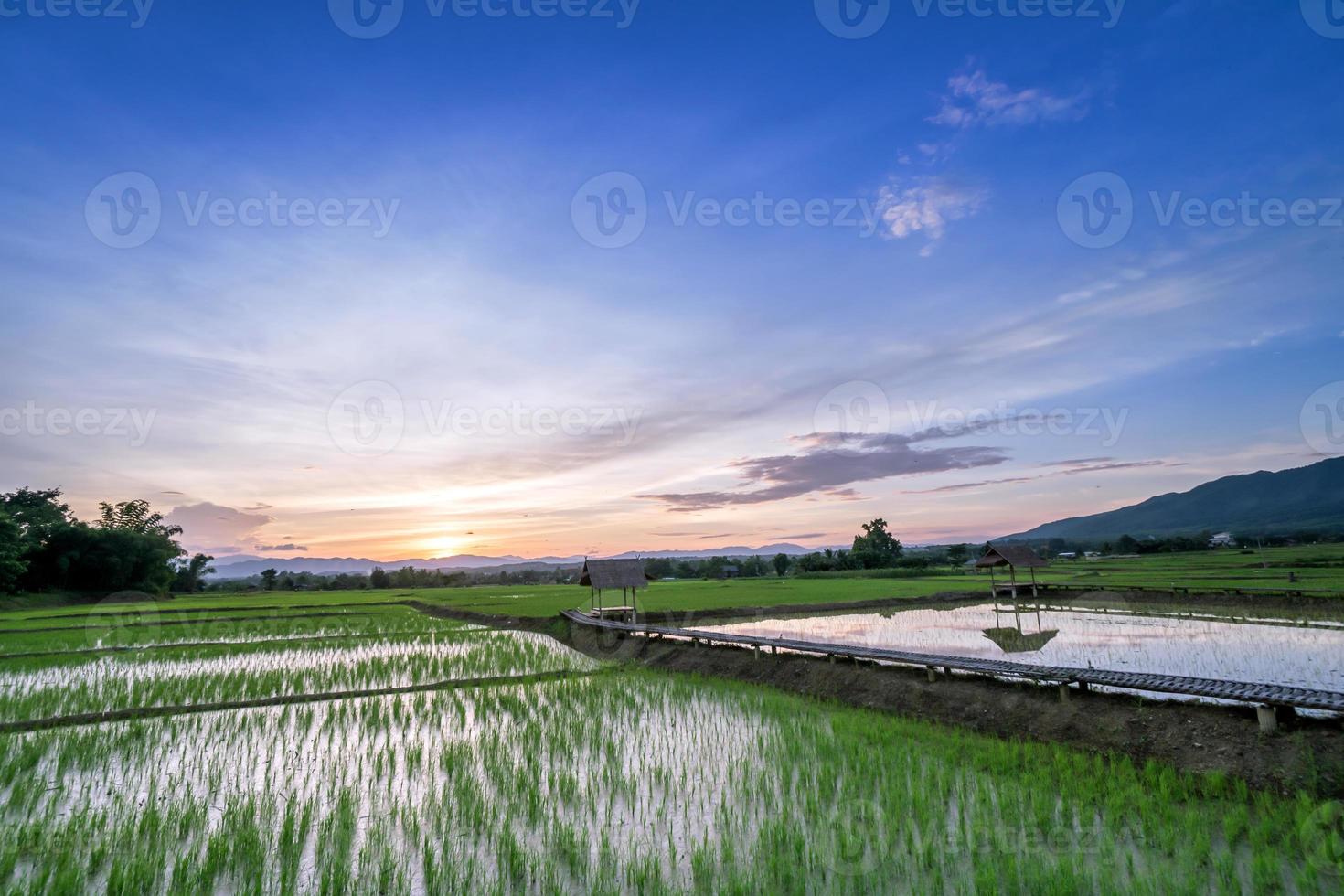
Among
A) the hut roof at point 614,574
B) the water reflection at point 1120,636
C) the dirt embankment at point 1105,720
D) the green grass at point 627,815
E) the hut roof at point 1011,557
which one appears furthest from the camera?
the hut roof at point 1011,557

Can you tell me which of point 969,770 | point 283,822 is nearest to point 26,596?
point 283,822

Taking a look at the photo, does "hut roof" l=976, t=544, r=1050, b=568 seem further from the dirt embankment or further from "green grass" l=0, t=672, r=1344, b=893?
"green grass" l=0, t=672, r=1344, b=893

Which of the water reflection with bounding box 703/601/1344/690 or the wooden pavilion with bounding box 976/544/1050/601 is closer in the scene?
the water reflection with bounding box 703/601/1344/690

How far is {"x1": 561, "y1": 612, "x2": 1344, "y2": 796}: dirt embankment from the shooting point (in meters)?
6.49

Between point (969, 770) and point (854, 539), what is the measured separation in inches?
2647

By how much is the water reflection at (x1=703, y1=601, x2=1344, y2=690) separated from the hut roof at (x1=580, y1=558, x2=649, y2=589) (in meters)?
3.53

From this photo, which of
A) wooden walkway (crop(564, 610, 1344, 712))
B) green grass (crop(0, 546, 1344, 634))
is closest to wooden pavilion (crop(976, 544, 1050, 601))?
green grass (crop(0, 546, 1344, 634))

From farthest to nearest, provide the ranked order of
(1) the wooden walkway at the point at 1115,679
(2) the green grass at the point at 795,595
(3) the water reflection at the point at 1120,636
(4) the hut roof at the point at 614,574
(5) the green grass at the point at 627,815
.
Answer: (2) the green grass at the point at 795,595 → (4) the hut roof at the point at 614,574 → (3) the water reflection at the point at 1120,636 → (1) the wooden walkway at the point at 1115,679 → (5) the green grass at the point at 627,815

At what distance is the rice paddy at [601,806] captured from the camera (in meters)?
4.95

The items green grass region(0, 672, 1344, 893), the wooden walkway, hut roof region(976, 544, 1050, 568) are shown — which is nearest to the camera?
green grass region(0, 672, 1344, 893)

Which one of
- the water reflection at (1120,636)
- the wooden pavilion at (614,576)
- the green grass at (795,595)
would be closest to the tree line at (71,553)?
the green grass at (795,595)

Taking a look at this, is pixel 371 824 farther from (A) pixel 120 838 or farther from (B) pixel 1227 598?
(B) pixel 1227 598

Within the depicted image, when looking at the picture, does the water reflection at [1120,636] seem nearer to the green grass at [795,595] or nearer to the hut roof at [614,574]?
the hut roof at [614,574]

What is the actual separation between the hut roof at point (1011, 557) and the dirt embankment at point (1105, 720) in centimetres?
1930
